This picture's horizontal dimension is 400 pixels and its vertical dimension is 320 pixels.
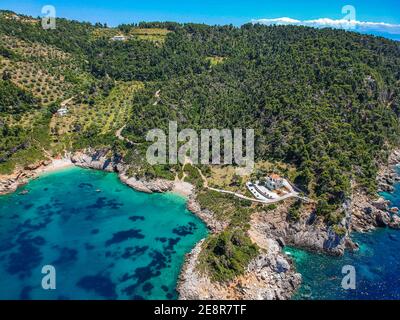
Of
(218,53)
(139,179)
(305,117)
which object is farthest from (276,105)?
(218,53)

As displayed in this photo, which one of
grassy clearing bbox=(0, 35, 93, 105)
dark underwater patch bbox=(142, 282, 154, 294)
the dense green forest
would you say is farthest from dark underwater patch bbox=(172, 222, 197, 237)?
grassy clearing bbox=(0, 35, 93, 105)

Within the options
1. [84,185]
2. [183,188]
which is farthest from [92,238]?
[183,188]

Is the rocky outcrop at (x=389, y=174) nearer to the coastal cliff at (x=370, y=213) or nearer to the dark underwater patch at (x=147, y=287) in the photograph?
the coastal cliff at (x=370, y=213)

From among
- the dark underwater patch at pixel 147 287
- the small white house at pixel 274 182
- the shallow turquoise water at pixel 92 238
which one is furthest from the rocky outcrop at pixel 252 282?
the small white house at pixel 274 182

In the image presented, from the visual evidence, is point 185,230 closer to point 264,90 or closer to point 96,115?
point 96,115

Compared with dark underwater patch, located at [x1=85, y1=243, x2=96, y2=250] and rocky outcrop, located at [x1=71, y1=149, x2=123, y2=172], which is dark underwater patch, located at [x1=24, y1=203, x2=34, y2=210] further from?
rocky outcrop, located at [x1=71, y1=149, x2=123, y2=172]
